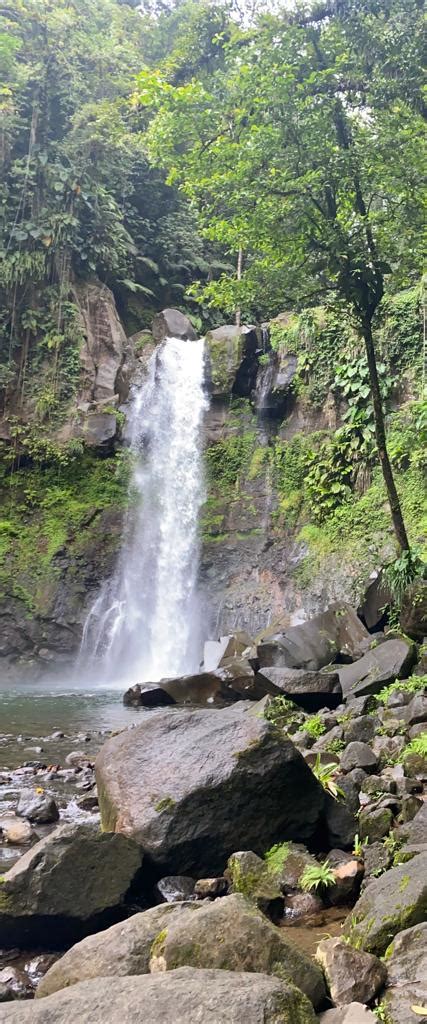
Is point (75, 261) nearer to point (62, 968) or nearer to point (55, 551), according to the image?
point (55, 551)

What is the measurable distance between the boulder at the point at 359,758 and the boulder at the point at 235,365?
610 inches

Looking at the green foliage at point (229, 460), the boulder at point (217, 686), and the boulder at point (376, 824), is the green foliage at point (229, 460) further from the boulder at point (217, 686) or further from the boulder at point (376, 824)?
the boulder at point (376, 824)

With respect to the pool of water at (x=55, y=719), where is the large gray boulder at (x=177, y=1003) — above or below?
above

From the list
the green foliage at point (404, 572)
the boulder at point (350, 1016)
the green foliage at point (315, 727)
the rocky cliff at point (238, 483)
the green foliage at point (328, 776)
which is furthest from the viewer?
the rocky cliff at point (238, 483)

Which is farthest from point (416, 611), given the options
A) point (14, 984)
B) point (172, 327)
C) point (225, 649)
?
point (172, 327)

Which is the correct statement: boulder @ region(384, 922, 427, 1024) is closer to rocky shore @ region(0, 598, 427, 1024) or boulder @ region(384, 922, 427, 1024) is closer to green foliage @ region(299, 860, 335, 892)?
rocky shore @ region(0, 598, 427, 1024)

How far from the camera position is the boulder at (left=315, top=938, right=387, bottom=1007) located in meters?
2.53

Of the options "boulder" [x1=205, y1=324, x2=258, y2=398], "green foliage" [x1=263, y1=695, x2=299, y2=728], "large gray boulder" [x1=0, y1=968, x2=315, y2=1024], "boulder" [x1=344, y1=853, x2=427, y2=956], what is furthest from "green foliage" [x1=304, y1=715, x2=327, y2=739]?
"boulder" [x1=205, y1=324, x2=258, y2=398]

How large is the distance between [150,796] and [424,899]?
6.73 feet

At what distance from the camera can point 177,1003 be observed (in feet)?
7.01

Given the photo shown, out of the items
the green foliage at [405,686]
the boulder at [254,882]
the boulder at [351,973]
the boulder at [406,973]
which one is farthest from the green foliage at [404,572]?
the boulder at [351,973]

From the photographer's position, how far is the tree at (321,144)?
340 inches

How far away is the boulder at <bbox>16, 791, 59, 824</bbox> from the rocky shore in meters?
0.02

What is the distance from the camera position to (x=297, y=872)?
4.07 metres
